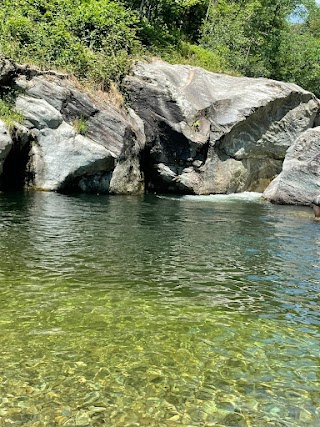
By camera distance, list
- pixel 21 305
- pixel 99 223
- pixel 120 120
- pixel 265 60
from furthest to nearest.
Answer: pixel 265 60 → pixel 120 120 → pixel 99 223 → pixel 21 305

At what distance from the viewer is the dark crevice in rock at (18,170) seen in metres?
20.4

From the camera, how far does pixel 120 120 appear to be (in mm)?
22344

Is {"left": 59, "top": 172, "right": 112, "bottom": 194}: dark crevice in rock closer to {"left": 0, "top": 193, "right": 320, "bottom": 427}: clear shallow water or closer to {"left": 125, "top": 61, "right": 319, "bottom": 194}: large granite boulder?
{"left": 125, "top": 61, "right": 319, "bottom": 194}: large granite boulder

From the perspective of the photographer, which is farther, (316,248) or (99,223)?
(99,223)

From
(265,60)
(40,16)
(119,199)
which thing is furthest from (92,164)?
(265,60)

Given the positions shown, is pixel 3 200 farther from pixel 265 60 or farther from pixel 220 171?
pixel 265 60

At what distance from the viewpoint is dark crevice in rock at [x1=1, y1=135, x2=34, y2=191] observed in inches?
803

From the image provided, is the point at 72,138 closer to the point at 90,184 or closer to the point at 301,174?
the point at 90,184

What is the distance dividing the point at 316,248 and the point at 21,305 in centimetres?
737

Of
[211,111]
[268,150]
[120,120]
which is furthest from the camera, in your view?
[268,150]

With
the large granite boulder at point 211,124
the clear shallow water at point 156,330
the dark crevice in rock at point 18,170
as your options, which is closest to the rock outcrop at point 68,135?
the dark crevice in rock at point 18,170

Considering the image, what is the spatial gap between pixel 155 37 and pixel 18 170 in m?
16.2

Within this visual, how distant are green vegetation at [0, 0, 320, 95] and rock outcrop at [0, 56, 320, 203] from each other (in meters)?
1.92

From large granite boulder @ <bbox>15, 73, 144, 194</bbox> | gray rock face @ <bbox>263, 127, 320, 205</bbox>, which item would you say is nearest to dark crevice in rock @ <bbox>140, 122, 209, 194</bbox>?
large granite boulder @ <bbox>15, 73, 144, 194</bbox>
